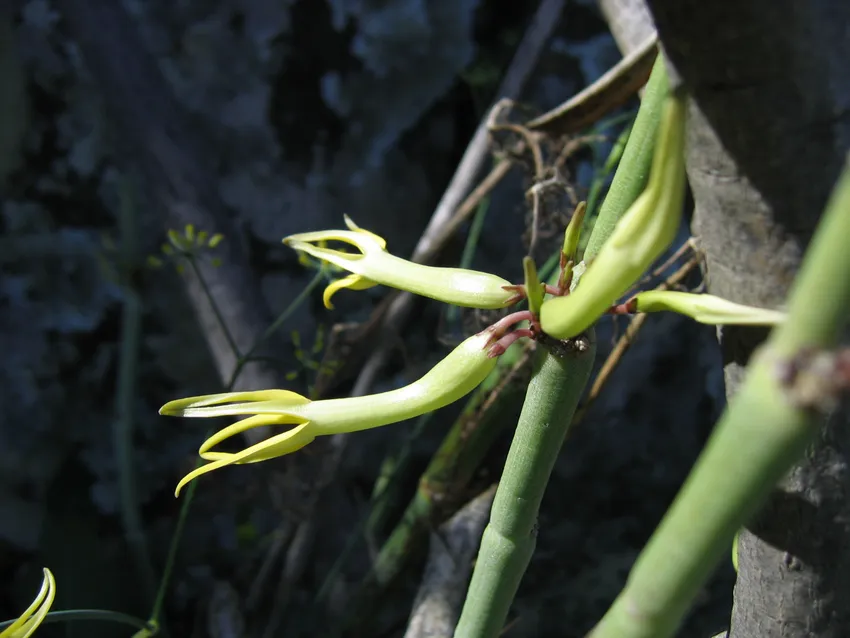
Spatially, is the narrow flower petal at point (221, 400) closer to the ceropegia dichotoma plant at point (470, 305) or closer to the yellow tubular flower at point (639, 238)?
the ceropegia dichotoma plant at point (470, 305)

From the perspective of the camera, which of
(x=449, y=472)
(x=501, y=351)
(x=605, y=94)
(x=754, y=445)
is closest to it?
(x=754, y=445)

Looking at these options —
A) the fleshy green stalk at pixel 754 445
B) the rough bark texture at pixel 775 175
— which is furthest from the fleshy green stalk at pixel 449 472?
the fleshy green stalk at pixel 754 445

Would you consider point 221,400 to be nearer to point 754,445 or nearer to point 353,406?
point 353,406

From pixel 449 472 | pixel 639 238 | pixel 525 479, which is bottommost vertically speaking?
pixel 449 472

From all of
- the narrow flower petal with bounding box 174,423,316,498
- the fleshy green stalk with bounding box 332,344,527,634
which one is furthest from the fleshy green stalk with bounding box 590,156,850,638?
the fleshy green stalk with bounding box 332,344,527,634

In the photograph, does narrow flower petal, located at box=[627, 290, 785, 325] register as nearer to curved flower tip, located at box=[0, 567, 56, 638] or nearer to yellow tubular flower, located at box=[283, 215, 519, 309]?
yellow tubular flower, located at box=[283, 215, 519, 309]

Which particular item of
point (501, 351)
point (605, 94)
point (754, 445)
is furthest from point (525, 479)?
point (605, 94)
